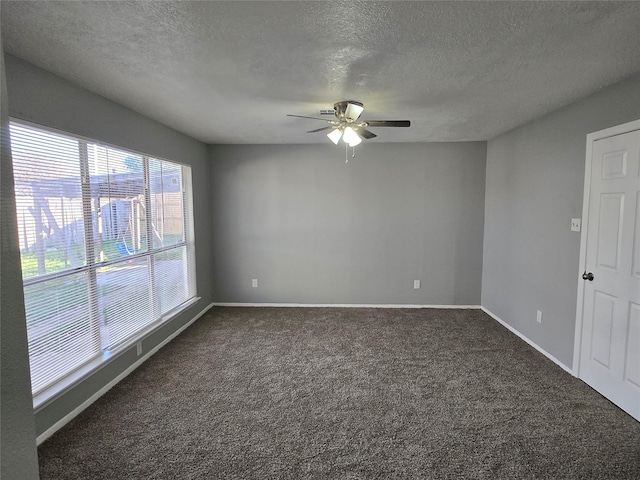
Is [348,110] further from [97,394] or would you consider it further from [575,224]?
[97,394]

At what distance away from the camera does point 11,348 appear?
88 centimetres

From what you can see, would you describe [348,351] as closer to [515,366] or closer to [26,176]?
[515,366]

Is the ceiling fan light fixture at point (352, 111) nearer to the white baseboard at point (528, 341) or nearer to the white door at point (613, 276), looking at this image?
the white door at point (613, 276)

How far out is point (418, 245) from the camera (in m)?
4.66

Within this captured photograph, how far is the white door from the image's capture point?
2309mm

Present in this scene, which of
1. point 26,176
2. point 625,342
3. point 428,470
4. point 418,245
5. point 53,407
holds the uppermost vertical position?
point 26,176

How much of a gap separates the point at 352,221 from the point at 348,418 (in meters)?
2.86

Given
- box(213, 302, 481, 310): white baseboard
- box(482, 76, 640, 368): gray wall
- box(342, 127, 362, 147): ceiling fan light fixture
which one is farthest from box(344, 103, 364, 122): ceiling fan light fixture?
box(213, 302, 481, 310): white baseboard

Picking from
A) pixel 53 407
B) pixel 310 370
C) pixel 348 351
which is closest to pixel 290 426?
pixel 310 370

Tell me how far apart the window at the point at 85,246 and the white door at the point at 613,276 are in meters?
4.02

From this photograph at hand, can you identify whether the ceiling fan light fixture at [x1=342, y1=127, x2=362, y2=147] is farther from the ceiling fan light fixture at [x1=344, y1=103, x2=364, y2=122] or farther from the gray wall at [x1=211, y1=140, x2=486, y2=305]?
the gray wall at [x1=211, y1=140, x2=486, y2=305]

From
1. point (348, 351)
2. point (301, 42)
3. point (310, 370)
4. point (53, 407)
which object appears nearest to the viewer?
point (301, 42)

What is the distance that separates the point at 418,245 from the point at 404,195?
2.47 feet

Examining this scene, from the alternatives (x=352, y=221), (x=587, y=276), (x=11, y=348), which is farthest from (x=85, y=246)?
(x=587, y=276)
